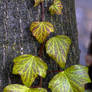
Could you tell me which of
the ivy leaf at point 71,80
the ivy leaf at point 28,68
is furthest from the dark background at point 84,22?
the ivy leaf at point 28,68

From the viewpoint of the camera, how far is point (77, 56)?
3.67 ft

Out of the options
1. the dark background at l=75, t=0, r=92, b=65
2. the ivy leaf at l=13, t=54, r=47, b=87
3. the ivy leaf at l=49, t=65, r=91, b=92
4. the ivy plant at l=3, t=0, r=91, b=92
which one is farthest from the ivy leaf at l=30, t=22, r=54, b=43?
the dark background at l=75, t=0, r=92, b=65

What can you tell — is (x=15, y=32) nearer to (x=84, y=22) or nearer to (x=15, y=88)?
(x=15, y=88)

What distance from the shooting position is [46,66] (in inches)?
34.5

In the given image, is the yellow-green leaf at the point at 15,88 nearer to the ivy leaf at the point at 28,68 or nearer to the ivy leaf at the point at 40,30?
the ivy leaf at the point at 28,68

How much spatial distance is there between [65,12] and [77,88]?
413mm

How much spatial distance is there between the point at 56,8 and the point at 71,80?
1.20ft

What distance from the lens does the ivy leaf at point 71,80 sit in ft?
2.90

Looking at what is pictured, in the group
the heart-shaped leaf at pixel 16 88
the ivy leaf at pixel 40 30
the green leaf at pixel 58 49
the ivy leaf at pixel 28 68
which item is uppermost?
the ivy leaf at pixel 40 30

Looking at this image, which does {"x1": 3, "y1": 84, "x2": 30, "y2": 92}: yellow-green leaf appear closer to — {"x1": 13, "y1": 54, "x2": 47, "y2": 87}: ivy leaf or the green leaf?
{"x1": 13, "y1": 54, "x2": 47, "y2": 87}: ivy leaf

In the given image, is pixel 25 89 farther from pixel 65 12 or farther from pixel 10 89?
pixel 65 12

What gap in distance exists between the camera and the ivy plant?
0.84 m

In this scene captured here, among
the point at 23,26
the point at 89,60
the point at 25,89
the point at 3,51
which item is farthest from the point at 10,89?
the point at 89,60

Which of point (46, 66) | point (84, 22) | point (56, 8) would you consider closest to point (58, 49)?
point (46, 66)
